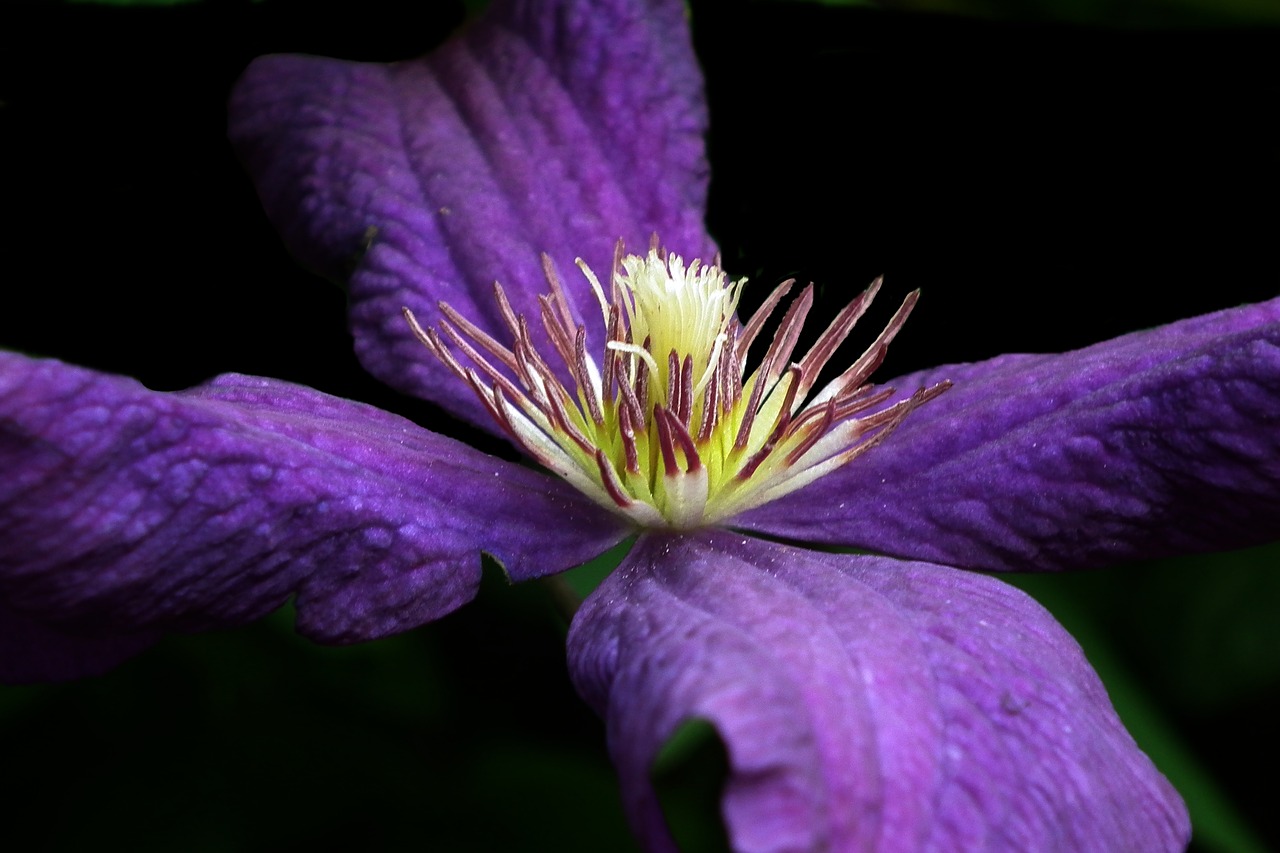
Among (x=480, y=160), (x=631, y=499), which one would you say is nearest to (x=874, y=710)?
(x=631, y=499)

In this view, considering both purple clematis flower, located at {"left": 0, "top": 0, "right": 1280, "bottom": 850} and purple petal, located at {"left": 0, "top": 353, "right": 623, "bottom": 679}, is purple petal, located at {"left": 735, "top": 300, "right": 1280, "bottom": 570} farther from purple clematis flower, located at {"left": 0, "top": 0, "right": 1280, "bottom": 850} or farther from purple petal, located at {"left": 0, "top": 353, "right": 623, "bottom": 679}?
purple petal, located at {"left": 0, "top": 353, "right": 623, "bottom": 679}

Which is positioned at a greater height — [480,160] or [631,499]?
[480,160]

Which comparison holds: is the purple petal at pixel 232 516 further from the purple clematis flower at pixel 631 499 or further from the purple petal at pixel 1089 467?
the purple petal at pixel 1089 467

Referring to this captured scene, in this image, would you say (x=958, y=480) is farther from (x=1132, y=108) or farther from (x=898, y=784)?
(x=1132, y=108)

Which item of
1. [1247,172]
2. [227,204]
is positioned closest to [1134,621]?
[1247,172]

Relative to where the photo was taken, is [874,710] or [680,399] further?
[680,399]

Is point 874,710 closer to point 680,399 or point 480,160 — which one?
point 680,399
